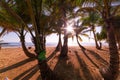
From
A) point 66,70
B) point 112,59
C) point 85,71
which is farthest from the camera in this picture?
point 66,70

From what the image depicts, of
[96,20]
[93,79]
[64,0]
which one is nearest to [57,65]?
[93,79]

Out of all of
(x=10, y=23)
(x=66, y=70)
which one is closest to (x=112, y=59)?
(x=66, y=70)

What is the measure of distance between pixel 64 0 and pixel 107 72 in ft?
24.0

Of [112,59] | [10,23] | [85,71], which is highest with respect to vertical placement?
[10,23]

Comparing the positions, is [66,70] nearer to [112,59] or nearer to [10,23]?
[112,59]

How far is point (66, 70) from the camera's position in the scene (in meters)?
12.1

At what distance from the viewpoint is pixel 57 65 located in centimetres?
1308

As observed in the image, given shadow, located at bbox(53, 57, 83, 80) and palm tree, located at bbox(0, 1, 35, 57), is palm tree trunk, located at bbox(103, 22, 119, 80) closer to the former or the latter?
shadow, located at bbox(53, 57, 83, 80)

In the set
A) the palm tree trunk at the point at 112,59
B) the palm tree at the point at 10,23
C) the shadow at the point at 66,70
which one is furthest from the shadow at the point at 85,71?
the palm tree at the point at 10,23

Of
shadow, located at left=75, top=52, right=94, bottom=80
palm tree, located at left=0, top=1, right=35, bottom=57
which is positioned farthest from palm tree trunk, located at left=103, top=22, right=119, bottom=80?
palm tree, located at left=0, top=1, right=35, bottom=57

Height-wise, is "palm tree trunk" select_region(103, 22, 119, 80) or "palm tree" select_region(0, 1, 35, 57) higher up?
"palm tree" select_region(0, 1, 35, 57)

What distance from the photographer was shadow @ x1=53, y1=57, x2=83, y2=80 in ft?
36.2

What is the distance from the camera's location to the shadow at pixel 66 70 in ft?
36.2

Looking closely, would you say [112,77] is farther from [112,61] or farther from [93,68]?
[93,68]
